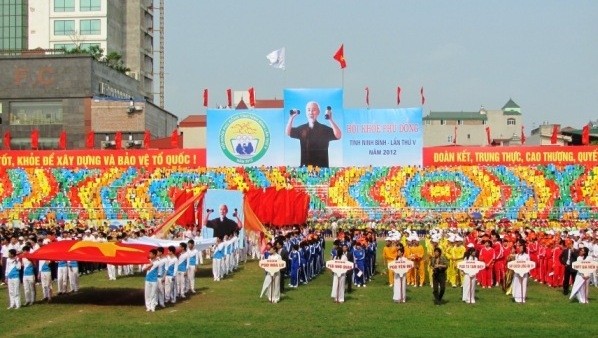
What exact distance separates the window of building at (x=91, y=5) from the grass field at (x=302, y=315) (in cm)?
5786

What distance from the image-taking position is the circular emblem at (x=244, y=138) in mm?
54594

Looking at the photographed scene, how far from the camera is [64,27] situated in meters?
83.4

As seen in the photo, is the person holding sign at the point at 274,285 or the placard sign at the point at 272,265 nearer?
the placard sign at the point at 272,265

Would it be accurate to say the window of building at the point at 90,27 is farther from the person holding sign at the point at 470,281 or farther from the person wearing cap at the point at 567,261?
the person holding sign at the point at 470,281

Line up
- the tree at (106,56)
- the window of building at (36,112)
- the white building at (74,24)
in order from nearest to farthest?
the window of building at (36,112)
the tree at (106,56)
the white building at (74,24)

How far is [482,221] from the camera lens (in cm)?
4950

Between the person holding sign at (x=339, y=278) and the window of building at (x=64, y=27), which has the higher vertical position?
the window of building at (x=64, y=27)

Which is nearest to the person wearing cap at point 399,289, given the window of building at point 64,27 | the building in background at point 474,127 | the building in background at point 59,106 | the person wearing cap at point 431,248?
the person wearing cap at point 431,248

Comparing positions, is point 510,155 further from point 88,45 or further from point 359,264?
point 88,45

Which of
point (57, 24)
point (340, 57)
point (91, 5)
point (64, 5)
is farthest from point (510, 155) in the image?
point (57, 24)

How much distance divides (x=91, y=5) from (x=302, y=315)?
65.1 meters

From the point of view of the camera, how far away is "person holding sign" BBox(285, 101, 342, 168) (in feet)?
177

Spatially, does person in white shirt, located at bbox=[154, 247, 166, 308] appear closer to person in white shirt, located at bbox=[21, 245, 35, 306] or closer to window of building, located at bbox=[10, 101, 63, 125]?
person in white shirt, located at bbox=[21, 245, 35, 306]

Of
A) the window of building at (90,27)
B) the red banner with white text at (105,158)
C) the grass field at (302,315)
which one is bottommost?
the grass field at (302,315)
